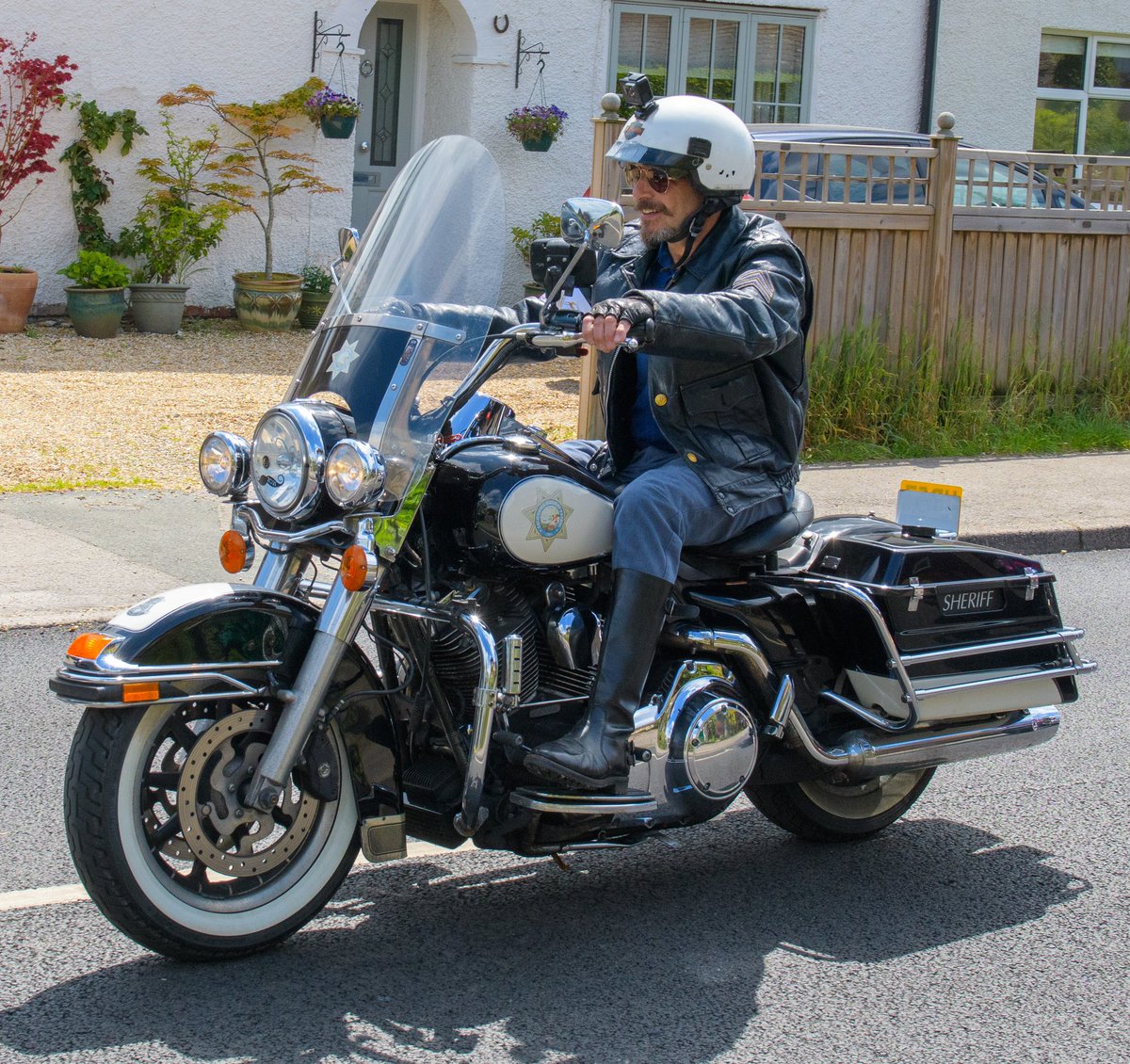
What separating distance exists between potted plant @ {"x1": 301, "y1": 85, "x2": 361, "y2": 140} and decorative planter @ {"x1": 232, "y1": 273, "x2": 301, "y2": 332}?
4.74 feet

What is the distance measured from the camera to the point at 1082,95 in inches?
707

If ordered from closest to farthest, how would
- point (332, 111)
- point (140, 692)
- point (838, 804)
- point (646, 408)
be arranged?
point (140, 692) → point (646, 408) → point (838, 804) → point (332, 111)

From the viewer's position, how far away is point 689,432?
3.88m

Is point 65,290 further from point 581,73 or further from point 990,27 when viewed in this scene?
point 990,27

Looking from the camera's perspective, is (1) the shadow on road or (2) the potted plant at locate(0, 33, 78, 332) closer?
(1) the shadow on road

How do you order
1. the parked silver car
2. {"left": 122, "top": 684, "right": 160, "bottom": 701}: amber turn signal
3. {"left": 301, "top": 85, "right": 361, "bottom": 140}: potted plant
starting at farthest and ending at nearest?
1. {"left": 301, "top": 85, "right": 361, "bottom": 140}: potted plant
2. the parked silver car
3. {"left": 122, "top": 684, "right": 160, "bottom": 701}: amber turn signal

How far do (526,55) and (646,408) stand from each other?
39.3 feet

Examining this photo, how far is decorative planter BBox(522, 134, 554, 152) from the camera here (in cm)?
1526

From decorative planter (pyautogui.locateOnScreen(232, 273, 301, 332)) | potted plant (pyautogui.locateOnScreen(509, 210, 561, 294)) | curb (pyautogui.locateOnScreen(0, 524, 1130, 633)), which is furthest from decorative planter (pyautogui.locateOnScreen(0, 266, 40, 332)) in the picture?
curb (pyautogui.locateOnScreen(0, 524, 1130, 633))

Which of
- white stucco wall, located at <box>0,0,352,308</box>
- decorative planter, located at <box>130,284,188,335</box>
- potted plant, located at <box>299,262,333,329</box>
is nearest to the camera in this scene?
decorative planter, located at <box>130,284,188,335</box>

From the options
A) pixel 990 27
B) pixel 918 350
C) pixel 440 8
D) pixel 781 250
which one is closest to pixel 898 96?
pixel 990 27

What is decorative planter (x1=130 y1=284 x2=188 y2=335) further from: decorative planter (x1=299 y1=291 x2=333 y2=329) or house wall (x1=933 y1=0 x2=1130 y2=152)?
house wall (x1=933 y1=0 x2=1130 y2=152)

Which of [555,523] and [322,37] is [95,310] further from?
[555,523]

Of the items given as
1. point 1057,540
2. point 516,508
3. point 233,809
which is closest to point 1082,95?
point 1057,540
